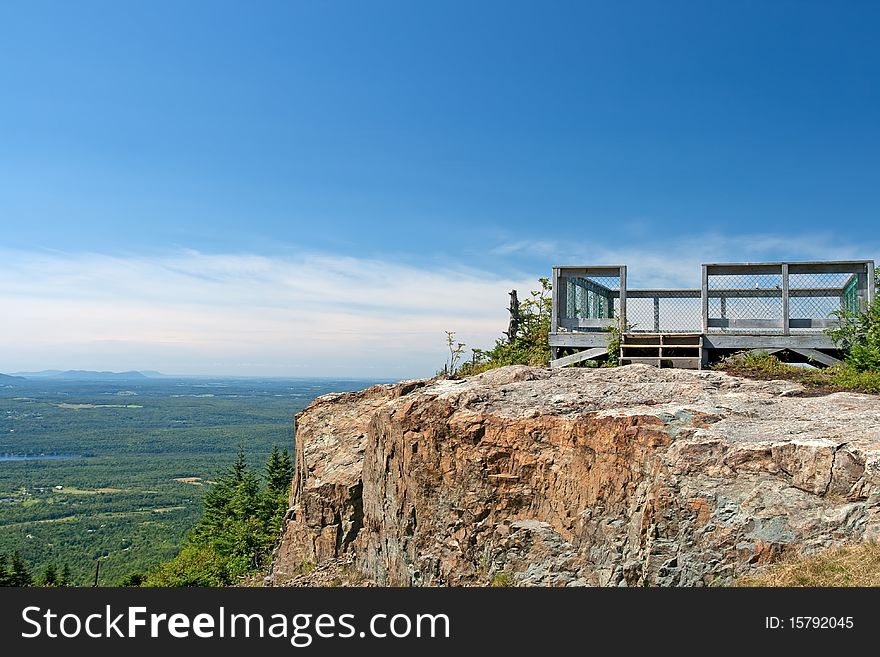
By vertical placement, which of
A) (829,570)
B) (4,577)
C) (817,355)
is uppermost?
(817,355)

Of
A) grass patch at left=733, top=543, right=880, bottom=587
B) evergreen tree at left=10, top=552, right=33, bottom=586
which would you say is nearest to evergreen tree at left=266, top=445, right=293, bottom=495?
evergreen tree at left=10, top=552, right=33, bottom=586

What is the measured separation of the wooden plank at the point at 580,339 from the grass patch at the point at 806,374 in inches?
86.3

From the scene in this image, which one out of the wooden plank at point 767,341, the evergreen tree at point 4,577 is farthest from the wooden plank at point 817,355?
the evergreen tree at point 4,577

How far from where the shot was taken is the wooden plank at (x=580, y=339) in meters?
12.8

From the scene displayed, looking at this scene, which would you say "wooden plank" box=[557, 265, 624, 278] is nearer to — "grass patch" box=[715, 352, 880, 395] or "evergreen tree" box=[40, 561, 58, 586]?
"grass patch" box=[715, 352, 880, 395]

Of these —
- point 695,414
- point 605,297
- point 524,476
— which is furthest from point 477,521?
point 605,297

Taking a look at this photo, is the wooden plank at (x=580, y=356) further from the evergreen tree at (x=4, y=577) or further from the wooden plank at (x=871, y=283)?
the evergreen tree at (x=4, y=577)

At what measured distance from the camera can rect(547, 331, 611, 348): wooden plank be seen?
42.1 ft

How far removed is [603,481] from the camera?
701 centimetres

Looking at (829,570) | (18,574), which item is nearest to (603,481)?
(829,570)

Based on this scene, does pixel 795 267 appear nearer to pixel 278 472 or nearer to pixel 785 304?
pixel 785 304

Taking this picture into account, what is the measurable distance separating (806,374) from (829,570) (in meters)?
6.12

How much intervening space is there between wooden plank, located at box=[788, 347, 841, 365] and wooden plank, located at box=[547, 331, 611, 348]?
11.4 feet

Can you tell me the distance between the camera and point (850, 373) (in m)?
10.1
